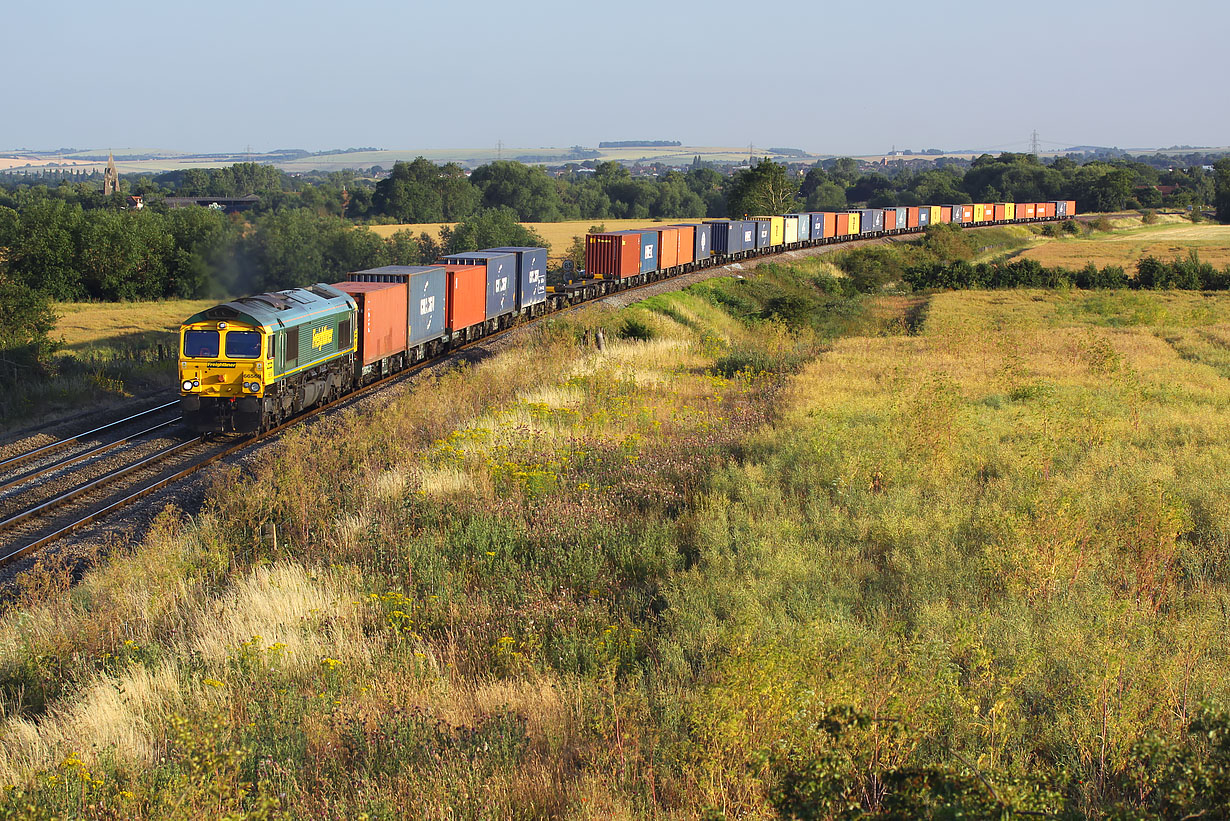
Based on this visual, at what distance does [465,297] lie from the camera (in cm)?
3138

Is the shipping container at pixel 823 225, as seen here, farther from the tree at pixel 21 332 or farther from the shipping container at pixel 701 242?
the tree at pixel 21 332

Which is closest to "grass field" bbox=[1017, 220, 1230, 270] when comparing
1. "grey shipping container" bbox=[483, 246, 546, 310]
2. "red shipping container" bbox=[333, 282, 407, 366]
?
"grey shipping container" bbox=[483, 246, 546, 310]

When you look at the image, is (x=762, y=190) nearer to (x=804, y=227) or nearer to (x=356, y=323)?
(x=804, y=227)

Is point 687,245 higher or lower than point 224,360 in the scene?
higher

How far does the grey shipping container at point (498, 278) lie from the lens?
1329 inches

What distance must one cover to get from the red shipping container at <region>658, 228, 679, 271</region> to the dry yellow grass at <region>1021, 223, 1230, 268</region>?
112ft

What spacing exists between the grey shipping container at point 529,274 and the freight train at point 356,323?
0.24 feet

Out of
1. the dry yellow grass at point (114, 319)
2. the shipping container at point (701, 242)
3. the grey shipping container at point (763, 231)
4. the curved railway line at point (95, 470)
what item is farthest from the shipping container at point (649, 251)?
the curved railway line at point (95, 470)

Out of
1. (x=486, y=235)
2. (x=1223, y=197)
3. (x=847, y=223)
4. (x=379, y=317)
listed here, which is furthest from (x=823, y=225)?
(x=1223, y=197)

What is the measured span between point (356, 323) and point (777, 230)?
165ft

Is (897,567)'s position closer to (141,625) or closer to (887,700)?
(887,700)

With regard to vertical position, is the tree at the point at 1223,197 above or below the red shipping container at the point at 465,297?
above

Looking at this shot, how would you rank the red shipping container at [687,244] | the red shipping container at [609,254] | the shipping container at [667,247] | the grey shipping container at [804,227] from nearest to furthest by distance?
the red shipping container at [609,254] < the shipping container at [667,247] < the red shipping container at [687,244] < the grey shipping container at [804,227]

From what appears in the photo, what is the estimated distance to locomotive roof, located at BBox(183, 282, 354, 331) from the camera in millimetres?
20375
